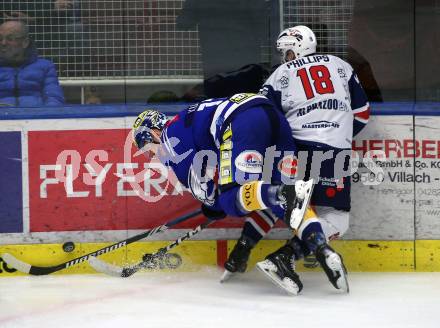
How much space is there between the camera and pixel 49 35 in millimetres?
4793

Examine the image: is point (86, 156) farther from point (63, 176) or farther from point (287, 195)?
point (287, 195)

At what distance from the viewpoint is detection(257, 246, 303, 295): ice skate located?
4.09 metres

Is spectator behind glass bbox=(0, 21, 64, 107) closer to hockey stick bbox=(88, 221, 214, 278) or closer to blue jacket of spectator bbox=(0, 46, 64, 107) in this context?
blue jacket of spectator bbox=(0, 46, 64, 107)

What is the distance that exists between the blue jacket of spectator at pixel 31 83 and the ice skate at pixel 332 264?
5.64ft

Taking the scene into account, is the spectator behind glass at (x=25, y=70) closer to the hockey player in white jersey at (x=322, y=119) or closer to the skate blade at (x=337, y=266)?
the hockey player in white jersey at (x=322, y=119)

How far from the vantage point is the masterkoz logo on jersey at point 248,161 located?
409 cm

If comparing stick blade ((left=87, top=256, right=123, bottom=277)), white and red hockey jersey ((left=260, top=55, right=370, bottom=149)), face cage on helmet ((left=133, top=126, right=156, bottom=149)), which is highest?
white and red hockey jersey ((left=260, top=55, right=370, bottom=149))

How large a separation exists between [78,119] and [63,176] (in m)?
0.32

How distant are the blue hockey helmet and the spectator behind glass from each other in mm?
553

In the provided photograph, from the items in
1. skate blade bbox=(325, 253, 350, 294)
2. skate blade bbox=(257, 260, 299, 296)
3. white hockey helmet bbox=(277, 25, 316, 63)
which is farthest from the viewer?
white hockey helmet bbox=(277, 25, 316, 63)

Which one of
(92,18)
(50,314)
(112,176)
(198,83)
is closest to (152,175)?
(112,176)

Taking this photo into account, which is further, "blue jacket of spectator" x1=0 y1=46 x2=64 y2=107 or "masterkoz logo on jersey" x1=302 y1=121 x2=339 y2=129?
"blue jacket of spectator" x1=0 y1=46 x2=64 y2=107

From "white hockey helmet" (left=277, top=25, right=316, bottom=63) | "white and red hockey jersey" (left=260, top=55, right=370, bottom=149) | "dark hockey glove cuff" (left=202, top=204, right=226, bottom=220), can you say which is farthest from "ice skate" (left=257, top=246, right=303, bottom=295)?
"white hockey helmet" (left=277, top=25, right=316, bottom=63)

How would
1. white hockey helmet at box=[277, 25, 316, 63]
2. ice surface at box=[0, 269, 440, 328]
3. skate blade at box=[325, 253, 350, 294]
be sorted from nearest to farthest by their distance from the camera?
ice surface at box=[0, 269, 440, 328], skate blade at box=[325, 253, 350, 294], white hockey helmet at box=[277, 25, 316, 63]
